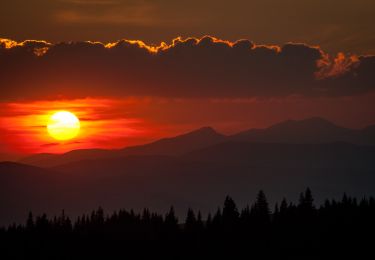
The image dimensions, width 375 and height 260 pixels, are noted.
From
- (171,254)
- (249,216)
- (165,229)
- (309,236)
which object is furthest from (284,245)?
(165,229)

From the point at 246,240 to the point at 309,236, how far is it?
1162cm

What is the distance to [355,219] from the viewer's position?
12694cm

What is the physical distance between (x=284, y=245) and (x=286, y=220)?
24.7 feet

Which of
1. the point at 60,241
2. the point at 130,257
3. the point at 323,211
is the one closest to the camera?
the point at 323,211

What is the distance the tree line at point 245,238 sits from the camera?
121062 mm

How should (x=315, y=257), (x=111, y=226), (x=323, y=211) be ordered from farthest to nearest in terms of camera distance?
(x=111, y=226)
(x=323, y=211)
(x=315, y=257)

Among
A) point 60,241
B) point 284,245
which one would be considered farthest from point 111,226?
point 284,245

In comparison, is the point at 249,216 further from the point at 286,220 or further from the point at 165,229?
the point at 165,229

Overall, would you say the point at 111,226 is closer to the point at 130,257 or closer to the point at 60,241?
the point at 60,241

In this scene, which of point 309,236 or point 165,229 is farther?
point 165,229

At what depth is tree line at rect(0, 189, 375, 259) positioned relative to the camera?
121062 mm

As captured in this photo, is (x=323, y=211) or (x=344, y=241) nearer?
(x=344, y=241)

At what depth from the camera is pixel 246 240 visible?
414 ft

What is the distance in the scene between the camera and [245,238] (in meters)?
127
